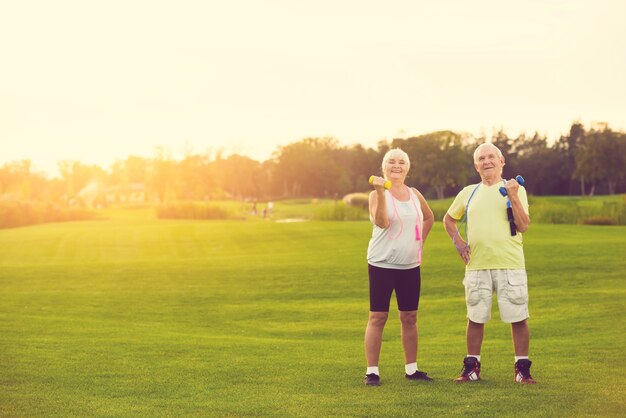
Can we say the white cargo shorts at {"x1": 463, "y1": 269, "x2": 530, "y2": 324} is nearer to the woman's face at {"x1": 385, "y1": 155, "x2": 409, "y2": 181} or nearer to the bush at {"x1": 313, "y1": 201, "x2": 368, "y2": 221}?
the woman's face at {"x1": 385, "y1": 155, "x2": 409, "y2": 181}

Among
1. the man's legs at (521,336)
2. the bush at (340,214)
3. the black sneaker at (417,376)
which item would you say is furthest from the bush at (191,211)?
the man's legs at (521,336)

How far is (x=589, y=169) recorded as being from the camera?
67812 millimetres

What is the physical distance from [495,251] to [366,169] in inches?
2990

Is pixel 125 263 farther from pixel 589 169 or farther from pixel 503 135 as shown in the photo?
pixel 503 135

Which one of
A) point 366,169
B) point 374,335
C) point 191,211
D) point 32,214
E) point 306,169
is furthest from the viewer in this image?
point 306,169

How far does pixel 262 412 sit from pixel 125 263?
18.2 metres

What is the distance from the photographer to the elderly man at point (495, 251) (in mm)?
A: 6664

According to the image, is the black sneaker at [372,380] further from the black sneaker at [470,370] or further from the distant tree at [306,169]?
the distant tree at [306,169]

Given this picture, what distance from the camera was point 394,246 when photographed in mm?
6652

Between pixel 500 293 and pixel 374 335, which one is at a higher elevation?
pixel 500 293

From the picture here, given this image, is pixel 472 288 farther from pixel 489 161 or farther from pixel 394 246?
pixel 489 161

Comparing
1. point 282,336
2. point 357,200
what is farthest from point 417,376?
point 357,200

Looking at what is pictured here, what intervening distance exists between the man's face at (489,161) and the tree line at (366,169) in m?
37.5

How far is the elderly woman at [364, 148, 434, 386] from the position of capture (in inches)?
262
